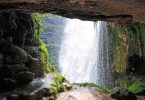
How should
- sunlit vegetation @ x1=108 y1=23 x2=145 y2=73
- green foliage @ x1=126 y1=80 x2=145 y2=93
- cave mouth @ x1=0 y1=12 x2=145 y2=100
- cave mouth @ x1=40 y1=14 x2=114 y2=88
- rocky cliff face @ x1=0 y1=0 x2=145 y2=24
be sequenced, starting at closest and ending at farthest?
rocky cliff face @ x1=0 y1=0 x2=145 y2=24, cave mouth @ x1=0 y1=12 x2=145 y2=100, sunlit vegetation @ x1=108 y1=23 x2=145 y2=73, green foliage @ x1=126 y1=80 x2=145 y2=93, cave mouth @ x1=40 y1=14 x2=114 y2=88

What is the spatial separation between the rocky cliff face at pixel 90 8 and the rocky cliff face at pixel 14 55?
513 centimetres

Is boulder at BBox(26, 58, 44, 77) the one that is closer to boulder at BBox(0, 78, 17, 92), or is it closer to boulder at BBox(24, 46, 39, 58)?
boulder at BBox(24, 46, 39, 58)

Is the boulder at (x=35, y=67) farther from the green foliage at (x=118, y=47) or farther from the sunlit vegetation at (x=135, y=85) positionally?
the sunlit vegetation at (x=135, y=85)

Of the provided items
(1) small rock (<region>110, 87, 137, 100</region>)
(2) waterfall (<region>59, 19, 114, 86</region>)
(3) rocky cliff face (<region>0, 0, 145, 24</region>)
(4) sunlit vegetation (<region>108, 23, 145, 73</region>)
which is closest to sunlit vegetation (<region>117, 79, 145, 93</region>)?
(4) sunlit vegetation (<region>108, 23, 145, 73</region>)

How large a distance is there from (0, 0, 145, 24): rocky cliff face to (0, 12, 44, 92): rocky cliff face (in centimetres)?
513

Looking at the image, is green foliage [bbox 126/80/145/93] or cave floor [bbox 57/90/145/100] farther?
green foliage [bbox 126/80/145/93]

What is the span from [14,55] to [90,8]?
241 inches

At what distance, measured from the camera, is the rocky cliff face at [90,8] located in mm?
2707

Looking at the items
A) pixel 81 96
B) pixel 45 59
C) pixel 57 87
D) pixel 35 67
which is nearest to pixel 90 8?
pixel 81 96

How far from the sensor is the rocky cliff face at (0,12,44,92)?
8.22m

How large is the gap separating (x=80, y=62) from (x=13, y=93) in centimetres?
1989

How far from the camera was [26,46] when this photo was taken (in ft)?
34.9

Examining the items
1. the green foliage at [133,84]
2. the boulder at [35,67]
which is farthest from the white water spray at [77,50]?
the boulder at [35,67]

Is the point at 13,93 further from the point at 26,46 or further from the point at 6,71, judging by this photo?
the point at 26,46
